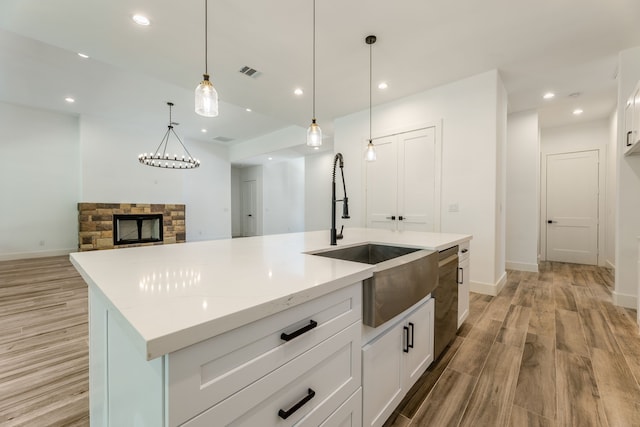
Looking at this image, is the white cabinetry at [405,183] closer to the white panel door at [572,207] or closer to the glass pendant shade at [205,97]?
the glass pendant shade at [205,97]

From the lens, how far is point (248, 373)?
0.68 metres

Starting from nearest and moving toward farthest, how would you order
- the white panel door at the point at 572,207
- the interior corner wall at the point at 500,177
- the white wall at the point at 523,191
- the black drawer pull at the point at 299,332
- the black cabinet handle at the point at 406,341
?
1. the black drawer pull at the point at 299,332
2. the black cabinet handle at the point at 406,341
3. the interior corner wall at the point at 500,177
4. the white wall at the point at 523,191
5. the white panel door at the point at 572,207

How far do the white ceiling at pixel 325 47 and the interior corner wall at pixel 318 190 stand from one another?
308 centimetres

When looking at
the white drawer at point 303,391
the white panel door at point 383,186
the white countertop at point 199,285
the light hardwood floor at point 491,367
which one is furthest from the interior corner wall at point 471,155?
the white drawer at point 303,391

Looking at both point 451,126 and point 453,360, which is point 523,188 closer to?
point 451,126

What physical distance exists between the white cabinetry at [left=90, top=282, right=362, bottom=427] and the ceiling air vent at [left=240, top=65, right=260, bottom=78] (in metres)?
3.13

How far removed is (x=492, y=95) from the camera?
10.8ft

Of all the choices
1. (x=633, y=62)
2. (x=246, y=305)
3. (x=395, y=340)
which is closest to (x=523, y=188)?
(x=633, y=62)

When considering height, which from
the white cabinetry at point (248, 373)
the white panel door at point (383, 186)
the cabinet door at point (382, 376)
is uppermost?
the white panel door at point (383, 186)

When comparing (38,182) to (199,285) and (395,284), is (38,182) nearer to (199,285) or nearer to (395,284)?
(199,285)

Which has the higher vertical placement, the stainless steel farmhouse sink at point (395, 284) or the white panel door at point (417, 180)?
the white panel door at point (417, 180)

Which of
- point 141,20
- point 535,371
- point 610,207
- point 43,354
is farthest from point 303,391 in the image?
point 610,207

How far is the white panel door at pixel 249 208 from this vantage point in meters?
9.57

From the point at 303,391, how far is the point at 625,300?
4.17 m
